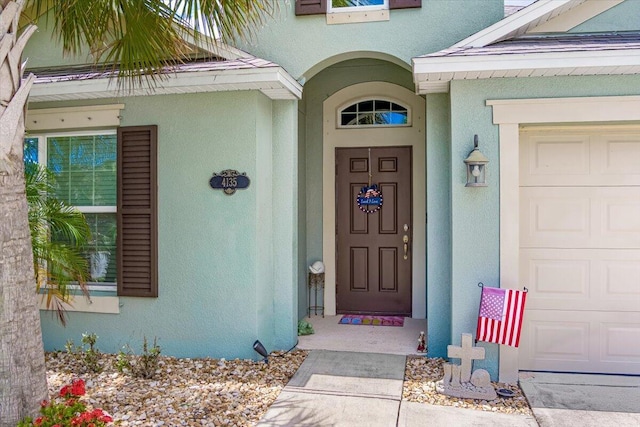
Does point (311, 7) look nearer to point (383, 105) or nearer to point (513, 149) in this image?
point (383, 105)

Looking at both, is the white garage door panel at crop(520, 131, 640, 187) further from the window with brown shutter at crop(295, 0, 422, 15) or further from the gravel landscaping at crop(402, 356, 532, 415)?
the window with brown shutter at crop(295, 0, 422, 15)

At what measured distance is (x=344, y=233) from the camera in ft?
26.7

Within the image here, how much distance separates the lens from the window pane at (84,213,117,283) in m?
6.46

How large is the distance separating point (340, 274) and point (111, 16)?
490cm

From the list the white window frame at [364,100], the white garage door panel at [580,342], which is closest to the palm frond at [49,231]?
the white window frame at [364,100]

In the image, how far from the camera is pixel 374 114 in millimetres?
8094

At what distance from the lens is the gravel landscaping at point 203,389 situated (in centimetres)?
452

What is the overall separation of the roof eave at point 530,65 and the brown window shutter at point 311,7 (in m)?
1.73

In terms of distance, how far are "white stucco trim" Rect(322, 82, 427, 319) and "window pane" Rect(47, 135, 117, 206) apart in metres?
3.16

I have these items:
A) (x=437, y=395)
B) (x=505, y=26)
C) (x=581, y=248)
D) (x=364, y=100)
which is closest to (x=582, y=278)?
(x=581, y=248)

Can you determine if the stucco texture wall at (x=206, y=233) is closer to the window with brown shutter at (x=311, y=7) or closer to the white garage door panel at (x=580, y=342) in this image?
the window with brown shutter at (x=311, y=7)

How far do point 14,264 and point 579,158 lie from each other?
5445 millimetres

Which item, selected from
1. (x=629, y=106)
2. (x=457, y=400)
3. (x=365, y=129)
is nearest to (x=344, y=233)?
(x=365, y=129)

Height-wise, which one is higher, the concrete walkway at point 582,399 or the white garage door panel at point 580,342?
the white garage door panel at point 580,342
